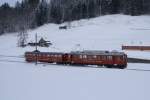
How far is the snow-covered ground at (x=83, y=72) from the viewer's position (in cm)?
2214

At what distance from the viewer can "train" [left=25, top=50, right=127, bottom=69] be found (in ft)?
151

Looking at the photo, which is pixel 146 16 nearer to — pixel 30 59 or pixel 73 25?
pixel 73 25

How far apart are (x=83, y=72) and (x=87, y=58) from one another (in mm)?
11724

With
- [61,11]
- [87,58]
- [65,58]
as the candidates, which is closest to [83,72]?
[87,58]

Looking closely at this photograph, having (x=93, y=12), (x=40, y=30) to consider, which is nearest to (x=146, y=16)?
(x=93, y=12)

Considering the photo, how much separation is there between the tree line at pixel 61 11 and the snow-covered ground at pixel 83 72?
19.0 ft

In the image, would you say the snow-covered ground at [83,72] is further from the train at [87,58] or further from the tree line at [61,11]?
the tree line at [61,11]

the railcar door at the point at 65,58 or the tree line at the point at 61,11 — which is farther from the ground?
the tree line at the point at 61,11

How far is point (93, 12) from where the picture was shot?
122 metres

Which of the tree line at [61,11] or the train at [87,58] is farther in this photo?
the tree line at [61,11]

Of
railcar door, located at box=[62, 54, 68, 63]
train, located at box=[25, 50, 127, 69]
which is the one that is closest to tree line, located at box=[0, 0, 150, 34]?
train, located at box=[25, 50, 127, 69]

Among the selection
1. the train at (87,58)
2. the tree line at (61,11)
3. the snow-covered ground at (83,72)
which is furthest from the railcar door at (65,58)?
the tree line at (61,11)

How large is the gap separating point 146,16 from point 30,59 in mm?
60181

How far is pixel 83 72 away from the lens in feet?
125
